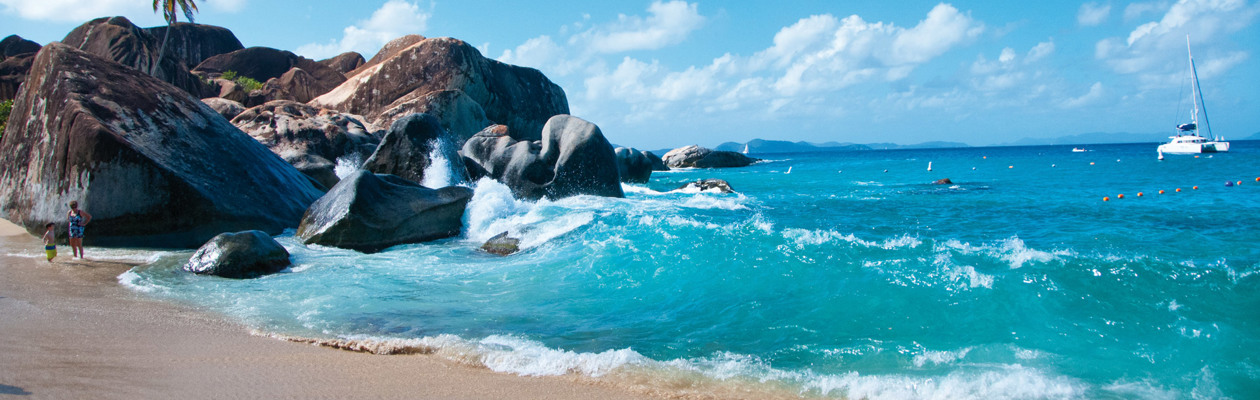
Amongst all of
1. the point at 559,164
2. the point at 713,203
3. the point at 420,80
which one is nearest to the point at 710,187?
the point at 713,203

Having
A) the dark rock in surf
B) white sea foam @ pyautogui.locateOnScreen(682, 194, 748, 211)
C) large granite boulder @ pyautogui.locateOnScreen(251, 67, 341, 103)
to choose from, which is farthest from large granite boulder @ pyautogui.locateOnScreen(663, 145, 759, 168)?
the dark rock in surf

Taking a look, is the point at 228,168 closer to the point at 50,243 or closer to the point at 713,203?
the point at 50,243

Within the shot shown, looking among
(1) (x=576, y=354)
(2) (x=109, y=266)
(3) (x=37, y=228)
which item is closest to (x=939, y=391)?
(1) (x=576, y=354)

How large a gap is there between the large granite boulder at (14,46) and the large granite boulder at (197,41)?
6.15 m

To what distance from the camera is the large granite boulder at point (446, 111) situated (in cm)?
2881

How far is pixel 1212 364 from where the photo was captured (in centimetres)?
554

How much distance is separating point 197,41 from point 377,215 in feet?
139

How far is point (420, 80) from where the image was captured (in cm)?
3150

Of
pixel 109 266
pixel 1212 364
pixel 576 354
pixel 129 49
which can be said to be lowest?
pixel 1212 364

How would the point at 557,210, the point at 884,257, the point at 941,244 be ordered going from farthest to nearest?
the point at 557,210, the point at 941,244, the point at 884,257

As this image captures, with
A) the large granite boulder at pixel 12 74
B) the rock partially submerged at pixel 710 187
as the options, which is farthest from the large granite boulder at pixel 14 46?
the rock partially submerged at pixel 710 187

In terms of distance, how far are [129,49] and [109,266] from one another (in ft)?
101

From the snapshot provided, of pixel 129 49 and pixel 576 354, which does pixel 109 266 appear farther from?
pixel 129 49

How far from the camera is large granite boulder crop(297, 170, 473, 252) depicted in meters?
11.2
